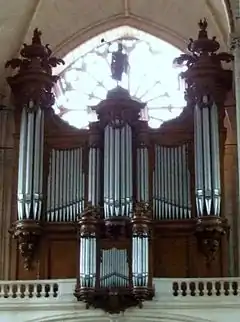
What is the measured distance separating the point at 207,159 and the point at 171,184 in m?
0.93

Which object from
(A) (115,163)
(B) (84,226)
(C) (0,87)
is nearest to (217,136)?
(A) (115,163)

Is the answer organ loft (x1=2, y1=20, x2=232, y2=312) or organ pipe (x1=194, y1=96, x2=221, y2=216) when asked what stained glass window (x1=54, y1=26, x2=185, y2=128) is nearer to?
organ loft (x1=2, y1=20, x2=232, y2=312)

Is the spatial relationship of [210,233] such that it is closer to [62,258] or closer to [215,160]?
[215,160]

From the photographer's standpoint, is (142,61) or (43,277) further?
(142,61)

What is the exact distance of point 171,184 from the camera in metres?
20.7

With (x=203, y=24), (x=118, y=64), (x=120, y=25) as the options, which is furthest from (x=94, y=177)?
(x=120, y=25)

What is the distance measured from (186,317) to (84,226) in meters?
2.66

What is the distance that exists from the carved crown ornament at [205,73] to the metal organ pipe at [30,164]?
330cm

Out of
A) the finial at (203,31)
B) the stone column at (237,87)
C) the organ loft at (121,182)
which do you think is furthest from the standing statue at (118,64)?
the stone column at (237,87)

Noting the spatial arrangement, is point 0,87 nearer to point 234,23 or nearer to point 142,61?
point 142,61

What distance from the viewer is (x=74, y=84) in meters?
23.6

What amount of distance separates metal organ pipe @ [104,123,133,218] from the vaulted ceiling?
3.47 m

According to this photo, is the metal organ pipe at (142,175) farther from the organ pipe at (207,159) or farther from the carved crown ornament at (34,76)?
the carved crown ornament at (34,76)

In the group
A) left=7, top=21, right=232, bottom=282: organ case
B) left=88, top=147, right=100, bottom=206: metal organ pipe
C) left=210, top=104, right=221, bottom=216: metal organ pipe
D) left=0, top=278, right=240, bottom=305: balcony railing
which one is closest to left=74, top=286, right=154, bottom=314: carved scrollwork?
left=0, top=278, right=240, bottom=305: balcony railing
